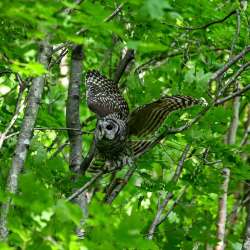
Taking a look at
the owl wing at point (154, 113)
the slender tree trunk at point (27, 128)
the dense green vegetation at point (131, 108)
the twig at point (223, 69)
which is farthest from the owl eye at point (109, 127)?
the twig at point (223, 69)

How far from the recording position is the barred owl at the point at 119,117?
4607mm

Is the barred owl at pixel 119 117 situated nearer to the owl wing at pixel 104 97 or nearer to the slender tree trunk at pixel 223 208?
the owl wing at pixel 104 97

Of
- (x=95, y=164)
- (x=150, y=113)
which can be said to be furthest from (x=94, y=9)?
(x=95, y=164)

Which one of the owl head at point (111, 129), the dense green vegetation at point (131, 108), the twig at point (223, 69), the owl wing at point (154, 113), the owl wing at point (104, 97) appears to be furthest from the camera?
the owl wing at point (104, 97)

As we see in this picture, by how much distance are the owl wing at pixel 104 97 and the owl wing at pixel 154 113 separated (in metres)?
0.25

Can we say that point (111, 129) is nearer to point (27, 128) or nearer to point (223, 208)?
point (27, 128)

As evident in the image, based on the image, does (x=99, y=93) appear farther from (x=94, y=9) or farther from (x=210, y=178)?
(x=94, y=9)

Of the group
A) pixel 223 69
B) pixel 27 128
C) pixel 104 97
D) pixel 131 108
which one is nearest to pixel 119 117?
pixel 104 97

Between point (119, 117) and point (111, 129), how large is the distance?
7.0 inches

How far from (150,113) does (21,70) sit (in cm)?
154

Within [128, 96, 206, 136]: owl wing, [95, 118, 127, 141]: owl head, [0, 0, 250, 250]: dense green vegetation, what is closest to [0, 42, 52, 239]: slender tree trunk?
[0, 0, 250, 250]: dense green vegetation

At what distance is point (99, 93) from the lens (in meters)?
5.59

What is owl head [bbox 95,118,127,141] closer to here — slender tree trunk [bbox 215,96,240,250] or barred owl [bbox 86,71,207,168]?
barred owl [bbox 86,71,207,168]

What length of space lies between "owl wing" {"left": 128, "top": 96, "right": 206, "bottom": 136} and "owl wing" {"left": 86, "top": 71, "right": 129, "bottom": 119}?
0.83 feet
